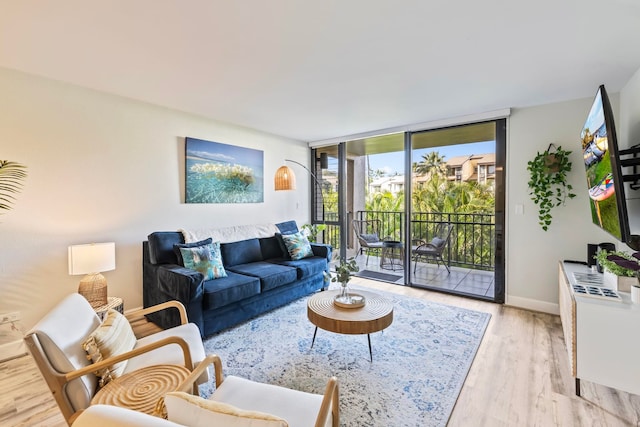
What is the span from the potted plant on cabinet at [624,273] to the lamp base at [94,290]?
4.00 metres

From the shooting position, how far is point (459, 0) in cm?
159

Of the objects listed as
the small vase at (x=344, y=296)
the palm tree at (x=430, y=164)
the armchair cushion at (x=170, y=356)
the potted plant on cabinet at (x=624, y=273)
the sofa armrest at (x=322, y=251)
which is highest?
the palm tree at (x=430, y=164)

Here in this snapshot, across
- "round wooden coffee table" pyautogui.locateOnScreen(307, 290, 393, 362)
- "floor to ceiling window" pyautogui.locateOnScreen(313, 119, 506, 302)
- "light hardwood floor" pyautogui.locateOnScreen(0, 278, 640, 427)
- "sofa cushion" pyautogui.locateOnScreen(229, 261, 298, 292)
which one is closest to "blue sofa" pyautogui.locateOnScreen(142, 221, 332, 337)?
"sofa cushion" pyautogui.locateOnScreen(229, 261, 298, 292)

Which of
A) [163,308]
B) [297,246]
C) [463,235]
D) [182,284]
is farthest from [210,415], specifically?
[463,235]

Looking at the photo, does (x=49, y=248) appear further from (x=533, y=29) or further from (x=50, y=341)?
(x=533, y=29)

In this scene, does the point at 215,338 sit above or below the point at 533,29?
below

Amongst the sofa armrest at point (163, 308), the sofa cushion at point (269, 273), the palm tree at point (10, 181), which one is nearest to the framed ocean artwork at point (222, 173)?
the sofa cushion at point (269, 273)

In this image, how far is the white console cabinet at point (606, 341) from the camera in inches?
69.8

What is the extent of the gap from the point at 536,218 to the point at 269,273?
3178 millimetres

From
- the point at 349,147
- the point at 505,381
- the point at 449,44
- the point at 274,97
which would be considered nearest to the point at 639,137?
the point at 449,44

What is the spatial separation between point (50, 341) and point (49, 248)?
1.88 m

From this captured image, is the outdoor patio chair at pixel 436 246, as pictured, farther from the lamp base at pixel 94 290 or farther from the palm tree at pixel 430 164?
the lamp base at pixel 94 290

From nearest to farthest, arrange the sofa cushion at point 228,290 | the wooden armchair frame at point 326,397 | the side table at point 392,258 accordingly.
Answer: the wooden armchair frame at point 326,397 → the sofa cushion at point 228,290 → the side table at point 392,258

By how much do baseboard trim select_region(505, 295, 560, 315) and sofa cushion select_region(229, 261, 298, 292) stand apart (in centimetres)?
269
